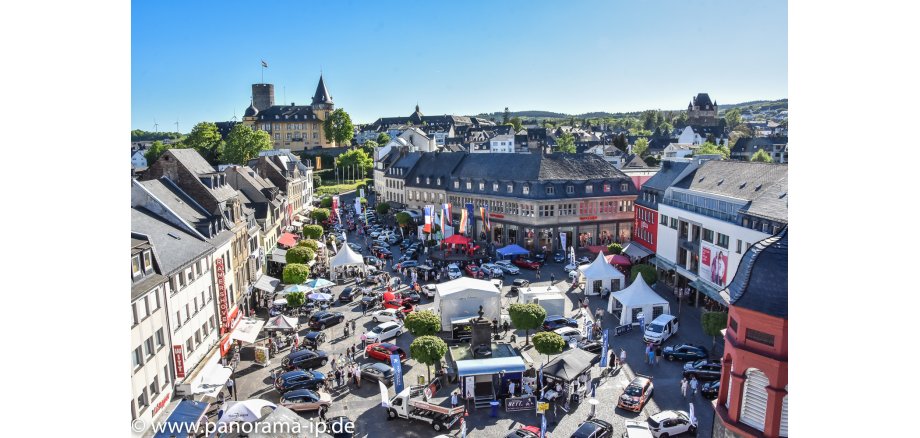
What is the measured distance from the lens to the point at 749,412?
580 inches

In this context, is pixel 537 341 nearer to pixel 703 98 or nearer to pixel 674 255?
pixel 674 255

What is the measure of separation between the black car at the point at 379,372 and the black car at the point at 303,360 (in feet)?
9.01

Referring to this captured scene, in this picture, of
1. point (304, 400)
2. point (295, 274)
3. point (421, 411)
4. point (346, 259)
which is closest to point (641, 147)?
point (346, 259)

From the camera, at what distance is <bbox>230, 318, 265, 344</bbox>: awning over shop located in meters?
30.4

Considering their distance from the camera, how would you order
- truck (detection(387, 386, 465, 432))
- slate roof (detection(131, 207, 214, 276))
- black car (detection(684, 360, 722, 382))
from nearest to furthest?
truck (detection(387, 386, 465, 432)) < slate roof (detection(131, 207, 214, 276)) < black car (detection(684, 360, 722, 382))

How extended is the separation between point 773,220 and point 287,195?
174 feet

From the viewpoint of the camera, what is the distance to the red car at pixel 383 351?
2967 cm

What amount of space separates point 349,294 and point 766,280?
30401mm

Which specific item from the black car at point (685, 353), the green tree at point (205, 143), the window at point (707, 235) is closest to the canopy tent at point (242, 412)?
the black car at point (685, 353)

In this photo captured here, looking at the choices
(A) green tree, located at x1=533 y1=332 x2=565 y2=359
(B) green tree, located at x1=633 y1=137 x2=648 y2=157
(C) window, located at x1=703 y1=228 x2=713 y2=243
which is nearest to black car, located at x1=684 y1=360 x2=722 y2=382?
(A) green tree, located at x1=533 y1=332 x2=565 y2=359

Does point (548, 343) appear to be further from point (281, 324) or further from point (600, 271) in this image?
point (281, 324)

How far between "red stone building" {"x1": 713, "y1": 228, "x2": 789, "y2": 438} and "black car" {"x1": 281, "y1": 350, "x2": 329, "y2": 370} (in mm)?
A: 19504

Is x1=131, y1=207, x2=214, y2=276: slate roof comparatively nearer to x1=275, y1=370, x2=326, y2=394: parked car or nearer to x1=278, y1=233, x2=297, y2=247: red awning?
x1=275, y1=370, x2=326, y2=394: parked car
